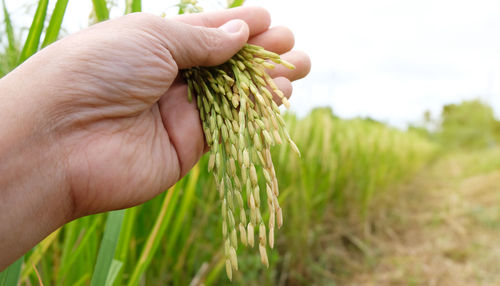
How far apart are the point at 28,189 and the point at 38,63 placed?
0.66 ft

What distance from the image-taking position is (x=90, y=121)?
64 centimetres

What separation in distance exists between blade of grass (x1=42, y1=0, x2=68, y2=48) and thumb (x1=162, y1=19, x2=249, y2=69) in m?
0.18

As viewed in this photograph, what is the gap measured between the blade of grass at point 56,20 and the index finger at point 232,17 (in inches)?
10.5

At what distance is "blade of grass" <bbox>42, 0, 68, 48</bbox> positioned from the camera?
619mm

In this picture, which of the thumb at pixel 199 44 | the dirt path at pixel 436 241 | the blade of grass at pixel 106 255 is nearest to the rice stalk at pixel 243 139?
the thumb at pixel 199 44

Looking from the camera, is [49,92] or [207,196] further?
[207,196]

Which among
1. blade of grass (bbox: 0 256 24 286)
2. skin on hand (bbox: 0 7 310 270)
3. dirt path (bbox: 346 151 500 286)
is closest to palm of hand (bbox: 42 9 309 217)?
skin on hand (bbox: 0 7 310 270)

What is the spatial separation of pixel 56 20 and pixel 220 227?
0.80m

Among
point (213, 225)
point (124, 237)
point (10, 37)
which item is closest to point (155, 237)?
point (124, 237)

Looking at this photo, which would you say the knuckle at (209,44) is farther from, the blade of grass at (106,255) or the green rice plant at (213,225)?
the blade of grass at (106,255)

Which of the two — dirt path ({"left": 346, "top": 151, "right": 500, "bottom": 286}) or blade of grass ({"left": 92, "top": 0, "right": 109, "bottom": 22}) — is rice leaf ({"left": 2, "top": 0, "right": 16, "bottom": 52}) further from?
dirt path ({"left": 346, "top": 151, "right": 500, "bottom": 286})

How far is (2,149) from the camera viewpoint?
52cm

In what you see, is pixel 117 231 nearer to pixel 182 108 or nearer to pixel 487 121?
pixel 182 108

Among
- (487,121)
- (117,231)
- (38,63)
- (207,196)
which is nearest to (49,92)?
(38,63)
